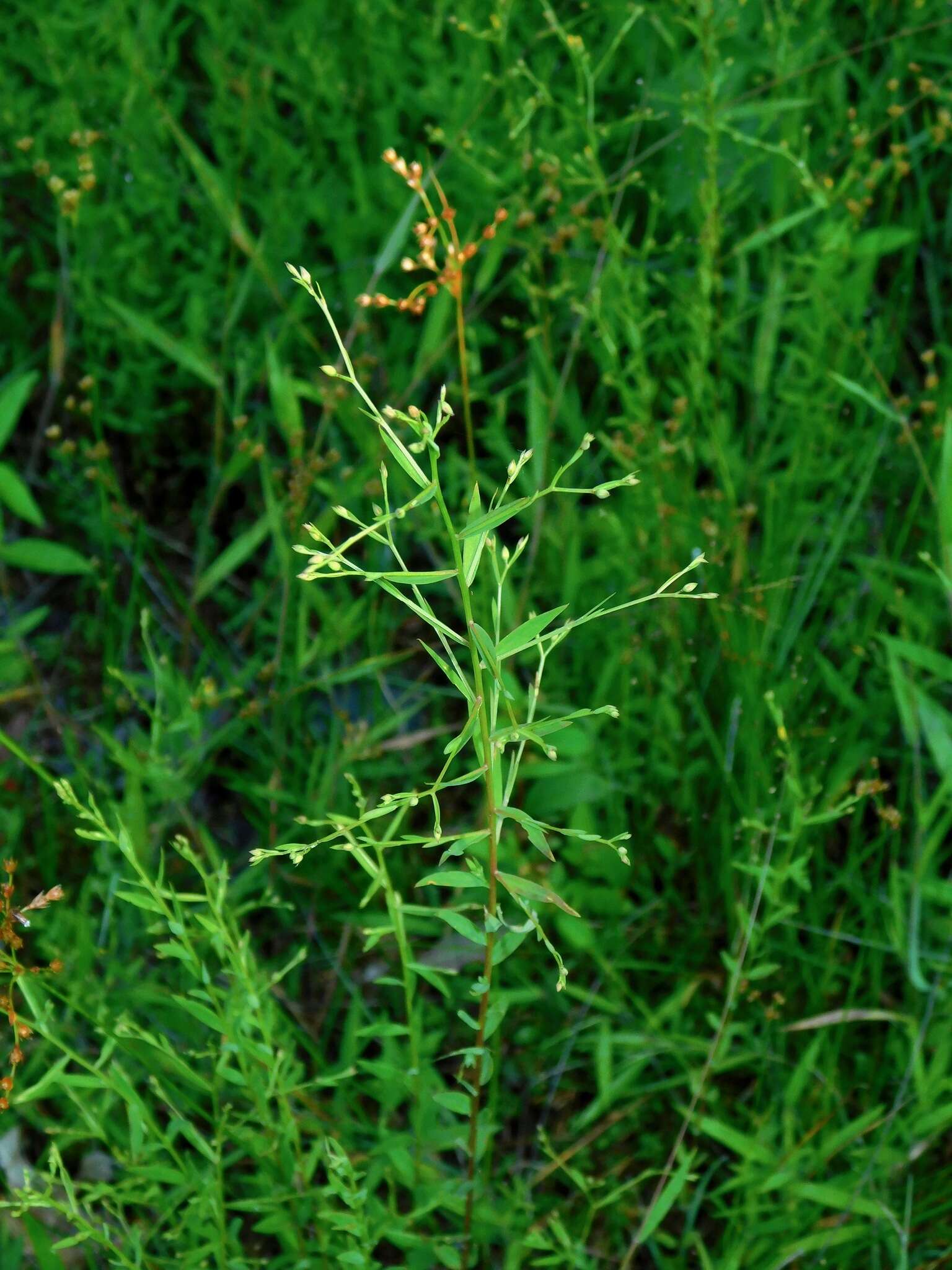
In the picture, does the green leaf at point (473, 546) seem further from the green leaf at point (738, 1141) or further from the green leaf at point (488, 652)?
the green leaf at point (738, 1141)

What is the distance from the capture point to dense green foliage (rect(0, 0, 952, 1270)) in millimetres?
1589

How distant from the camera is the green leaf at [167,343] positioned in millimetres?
2197

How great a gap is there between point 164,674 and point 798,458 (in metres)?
1.08

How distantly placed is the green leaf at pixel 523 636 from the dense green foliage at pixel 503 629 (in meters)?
0.41

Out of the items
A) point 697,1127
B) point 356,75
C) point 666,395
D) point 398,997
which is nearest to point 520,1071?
point 398,997

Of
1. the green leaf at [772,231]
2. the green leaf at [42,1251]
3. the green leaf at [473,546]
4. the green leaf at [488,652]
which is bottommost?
the green leaf at [42,1251]

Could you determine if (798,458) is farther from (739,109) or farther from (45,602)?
(45,602)

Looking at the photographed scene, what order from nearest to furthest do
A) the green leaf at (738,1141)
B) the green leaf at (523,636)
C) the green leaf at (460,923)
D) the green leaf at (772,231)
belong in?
the green leaf at (523,636) < the green leaf at (460,923) < the green leaf at (738,1141) < the green leaf at (772,231)

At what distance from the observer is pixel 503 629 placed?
2.08 metres

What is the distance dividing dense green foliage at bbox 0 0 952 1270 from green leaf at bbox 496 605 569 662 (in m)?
0.41

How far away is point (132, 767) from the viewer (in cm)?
181

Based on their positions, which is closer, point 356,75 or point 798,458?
point 798,458

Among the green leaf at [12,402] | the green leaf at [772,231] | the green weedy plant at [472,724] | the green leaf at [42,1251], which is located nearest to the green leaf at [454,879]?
the green weedy plant at [472,724]

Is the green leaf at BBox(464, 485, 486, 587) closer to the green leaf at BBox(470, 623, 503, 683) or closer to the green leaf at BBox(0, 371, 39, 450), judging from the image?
the green leaf at BBox(470, 623, 503, 683)
